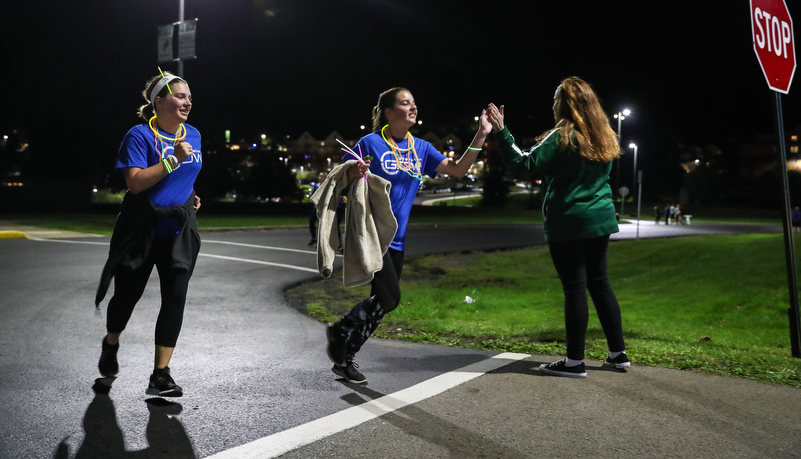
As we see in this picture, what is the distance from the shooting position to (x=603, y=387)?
4156 mm

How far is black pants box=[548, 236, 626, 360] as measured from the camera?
4.55 metres

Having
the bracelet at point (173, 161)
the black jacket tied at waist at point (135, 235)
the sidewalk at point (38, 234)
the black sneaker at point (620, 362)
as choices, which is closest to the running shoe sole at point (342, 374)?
the black jacket tied at waist at point (135, 235)

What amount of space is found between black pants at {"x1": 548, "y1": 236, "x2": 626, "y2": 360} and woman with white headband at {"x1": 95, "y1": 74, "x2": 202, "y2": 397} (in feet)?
8.03

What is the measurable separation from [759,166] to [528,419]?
128 meters

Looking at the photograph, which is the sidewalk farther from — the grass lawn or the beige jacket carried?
the beige jacket carried

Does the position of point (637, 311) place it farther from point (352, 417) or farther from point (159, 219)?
point (159, 219)

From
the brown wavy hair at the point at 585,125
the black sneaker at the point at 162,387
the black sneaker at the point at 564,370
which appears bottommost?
the black sneaker at the point at 564,370

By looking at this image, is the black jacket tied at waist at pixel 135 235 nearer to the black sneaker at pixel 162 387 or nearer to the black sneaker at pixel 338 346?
the black sneaker at pixel 162 387

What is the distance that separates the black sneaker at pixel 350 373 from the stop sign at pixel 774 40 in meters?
3.98

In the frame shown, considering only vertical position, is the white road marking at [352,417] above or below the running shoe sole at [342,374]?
below

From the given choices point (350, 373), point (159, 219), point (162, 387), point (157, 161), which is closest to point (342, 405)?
point (350, 373)

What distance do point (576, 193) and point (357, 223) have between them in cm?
153

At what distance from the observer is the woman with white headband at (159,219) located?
376cm

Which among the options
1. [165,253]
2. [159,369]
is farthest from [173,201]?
[159,369]
